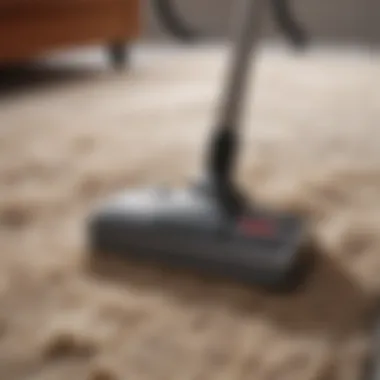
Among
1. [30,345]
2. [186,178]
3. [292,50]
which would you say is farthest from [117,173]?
[292,50]

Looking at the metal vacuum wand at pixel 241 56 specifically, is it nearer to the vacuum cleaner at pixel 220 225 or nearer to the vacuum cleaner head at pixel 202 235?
the vacuum cleaner at pixel 220 225

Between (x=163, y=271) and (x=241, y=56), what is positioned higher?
(x=241, y=56)

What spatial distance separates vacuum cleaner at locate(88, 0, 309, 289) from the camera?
0.89 meters

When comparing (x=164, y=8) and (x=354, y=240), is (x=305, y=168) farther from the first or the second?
(x=164, y=8)

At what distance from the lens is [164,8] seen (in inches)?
131

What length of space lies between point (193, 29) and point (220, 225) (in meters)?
2.61

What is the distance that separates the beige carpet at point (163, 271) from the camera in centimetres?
75

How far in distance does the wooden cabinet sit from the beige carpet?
139mm

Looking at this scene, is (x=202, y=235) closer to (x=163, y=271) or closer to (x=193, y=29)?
(x=163, y=271)

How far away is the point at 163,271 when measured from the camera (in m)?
0.94

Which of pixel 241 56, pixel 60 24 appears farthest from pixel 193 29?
pixel 241 56

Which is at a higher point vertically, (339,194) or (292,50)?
(292,50)

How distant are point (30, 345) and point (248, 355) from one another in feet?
0.72

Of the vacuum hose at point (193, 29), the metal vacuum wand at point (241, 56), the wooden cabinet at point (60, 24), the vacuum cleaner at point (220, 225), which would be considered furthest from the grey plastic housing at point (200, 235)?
the vacuum hose at point (193, 29)
